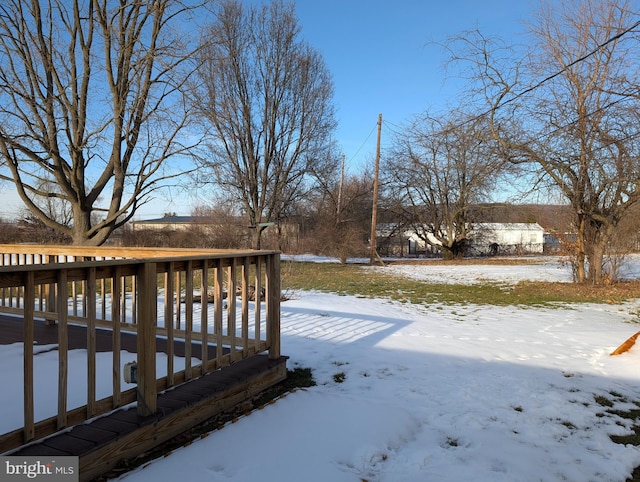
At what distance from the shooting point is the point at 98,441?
7.32 ft

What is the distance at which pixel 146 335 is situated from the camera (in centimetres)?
259

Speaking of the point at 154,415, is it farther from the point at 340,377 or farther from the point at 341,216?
the point at 341,216

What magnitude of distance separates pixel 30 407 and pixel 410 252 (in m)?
37.3

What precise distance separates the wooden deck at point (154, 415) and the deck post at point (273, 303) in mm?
132

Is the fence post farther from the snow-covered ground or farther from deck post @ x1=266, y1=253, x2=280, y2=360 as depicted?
the snow-covered ground

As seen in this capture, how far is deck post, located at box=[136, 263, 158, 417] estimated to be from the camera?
2566mm

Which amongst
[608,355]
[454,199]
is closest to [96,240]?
[608,355]

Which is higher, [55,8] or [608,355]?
[55,8]

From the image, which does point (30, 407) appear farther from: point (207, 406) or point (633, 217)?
point (633, 217)

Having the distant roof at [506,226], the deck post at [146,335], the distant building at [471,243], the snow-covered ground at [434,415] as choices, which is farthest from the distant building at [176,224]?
the deck post at [146,335]
